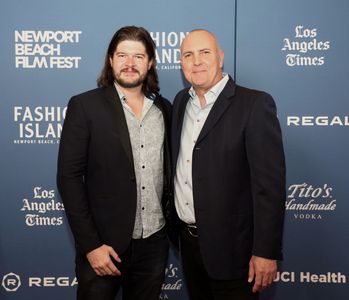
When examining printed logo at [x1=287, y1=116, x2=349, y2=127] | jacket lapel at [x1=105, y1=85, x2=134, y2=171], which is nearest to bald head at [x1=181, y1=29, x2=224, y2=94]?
jacket lapel at [x1=105, y1=85, x2=134, y2=171]

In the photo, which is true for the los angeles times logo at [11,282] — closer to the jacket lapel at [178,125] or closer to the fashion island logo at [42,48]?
the fashion island logo at [42,48]

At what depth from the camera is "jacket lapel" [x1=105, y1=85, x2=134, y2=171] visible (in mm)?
2010

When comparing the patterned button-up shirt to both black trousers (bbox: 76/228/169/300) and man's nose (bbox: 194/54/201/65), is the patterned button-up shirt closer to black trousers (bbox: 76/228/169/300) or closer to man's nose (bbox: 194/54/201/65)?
black trousers (bbox: 76/228/169/300)

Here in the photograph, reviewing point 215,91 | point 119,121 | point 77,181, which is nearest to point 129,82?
point 119,121

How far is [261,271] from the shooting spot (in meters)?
1.90

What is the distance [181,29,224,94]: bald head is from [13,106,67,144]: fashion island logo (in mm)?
1020

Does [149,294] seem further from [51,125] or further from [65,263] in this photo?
[51,125]

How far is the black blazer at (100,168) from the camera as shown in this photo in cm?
196

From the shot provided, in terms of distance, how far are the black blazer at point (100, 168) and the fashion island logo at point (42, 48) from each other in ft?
2.54

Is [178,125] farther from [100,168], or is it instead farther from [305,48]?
[305,48]

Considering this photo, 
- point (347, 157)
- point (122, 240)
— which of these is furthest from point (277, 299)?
point (122, 240)

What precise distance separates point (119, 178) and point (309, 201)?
142 cm

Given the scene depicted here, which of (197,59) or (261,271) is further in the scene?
(197,59)

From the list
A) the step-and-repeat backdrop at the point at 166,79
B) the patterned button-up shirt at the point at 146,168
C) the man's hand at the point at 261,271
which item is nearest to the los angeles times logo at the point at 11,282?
the step-and-repeat backdrop at the point at 166,79
